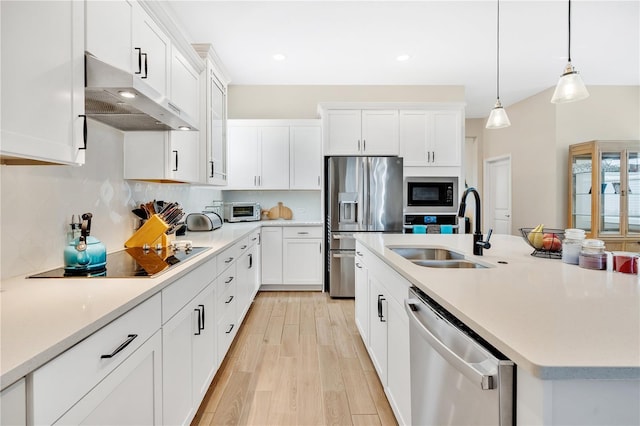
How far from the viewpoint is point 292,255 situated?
4.17 meters

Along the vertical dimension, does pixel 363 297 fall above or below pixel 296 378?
above

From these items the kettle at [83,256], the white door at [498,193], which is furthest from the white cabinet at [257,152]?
the white door at [498,193]

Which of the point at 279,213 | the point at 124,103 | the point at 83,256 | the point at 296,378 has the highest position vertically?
the point at 124,103

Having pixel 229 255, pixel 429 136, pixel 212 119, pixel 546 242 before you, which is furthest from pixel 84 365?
pixel 429 136

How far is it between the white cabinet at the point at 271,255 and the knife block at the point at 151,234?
201 centimetres

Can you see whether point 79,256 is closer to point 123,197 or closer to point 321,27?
point 123,197

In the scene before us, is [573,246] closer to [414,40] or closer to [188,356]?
[188,356]

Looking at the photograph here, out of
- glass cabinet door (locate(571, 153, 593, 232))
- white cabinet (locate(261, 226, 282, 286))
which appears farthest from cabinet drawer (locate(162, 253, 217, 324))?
glass cabinet door (locate(571, 153, 593, 232))

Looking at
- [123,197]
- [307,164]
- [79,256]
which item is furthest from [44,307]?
[307,164]

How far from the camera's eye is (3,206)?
1283 mm

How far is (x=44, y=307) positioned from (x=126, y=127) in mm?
1432

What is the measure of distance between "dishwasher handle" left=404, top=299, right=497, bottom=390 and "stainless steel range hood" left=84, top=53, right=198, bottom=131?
4.52 feet

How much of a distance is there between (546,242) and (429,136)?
2867mm

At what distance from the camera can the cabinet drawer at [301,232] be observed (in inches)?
164
